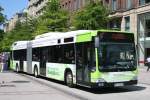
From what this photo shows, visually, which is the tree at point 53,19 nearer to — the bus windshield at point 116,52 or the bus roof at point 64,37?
the bus roof at point 64,37

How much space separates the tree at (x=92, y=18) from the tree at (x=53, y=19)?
610 cm

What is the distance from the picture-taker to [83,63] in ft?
58.3

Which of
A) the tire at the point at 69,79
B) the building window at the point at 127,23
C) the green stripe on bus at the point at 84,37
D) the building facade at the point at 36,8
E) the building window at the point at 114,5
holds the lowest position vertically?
the tire at the point at 69,79

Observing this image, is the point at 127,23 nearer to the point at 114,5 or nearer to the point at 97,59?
the point at 114,5

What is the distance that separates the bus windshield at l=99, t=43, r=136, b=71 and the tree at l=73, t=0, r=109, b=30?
29.5 metres

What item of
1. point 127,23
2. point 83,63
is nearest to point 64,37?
point 83,63

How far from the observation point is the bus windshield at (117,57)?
16688 millimetres

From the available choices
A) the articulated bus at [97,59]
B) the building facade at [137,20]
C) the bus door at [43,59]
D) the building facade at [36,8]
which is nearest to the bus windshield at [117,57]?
the articulated bus at [97,59]

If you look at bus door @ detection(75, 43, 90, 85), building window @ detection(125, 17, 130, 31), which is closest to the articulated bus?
bus door @ detection(75, 43, 90, 85)

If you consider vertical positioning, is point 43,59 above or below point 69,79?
above

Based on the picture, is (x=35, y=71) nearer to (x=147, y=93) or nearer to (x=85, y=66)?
(x=85, y=66)

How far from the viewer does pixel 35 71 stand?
2775 centimetres

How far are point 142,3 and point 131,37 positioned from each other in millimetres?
29459

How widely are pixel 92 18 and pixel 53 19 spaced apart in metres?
8.61
